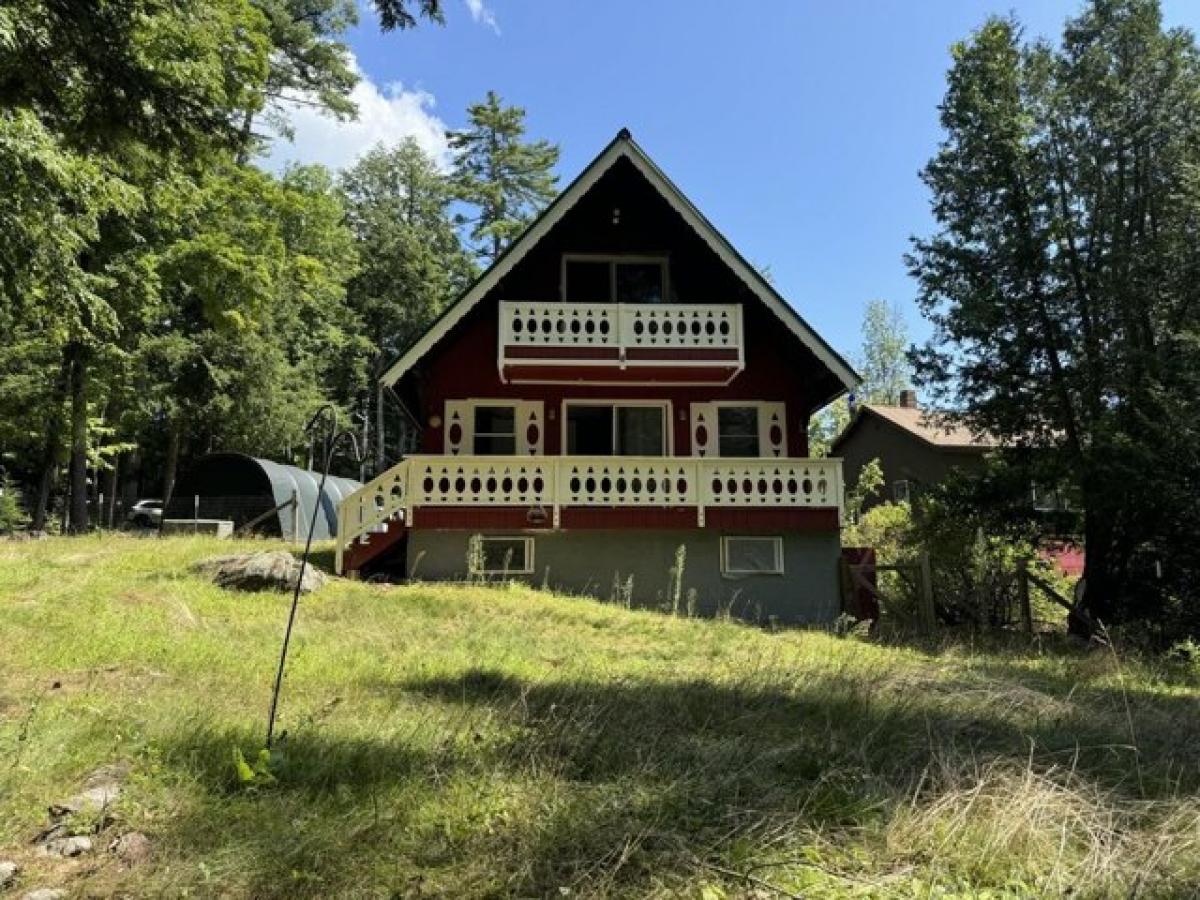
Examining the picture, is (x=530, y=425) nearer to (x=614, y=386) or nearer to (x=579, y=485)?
(x=614, y=386)

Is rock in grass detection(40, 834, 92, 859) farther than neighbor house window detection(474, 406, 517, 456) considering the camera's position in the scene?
No

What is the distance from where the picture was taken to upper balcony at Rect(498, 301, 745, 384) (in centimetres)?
1600

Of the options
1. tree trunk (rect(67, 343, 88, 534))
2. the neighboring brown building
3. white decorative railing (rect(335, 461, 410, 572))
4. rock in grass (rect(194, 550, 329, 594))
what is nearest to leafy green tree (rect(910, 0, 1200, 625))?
the neighboring brown building

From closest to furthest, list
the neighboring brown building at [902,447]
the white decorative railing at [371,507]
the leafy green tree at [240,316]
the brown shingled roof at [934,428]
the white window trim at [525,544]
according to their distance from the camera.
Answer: the white decorative railing at [371,507] → the white window trim at [525,544] → the brown shingled roof at [934,428] → the leafy green tree at [240,316] → the neighboring brown building at [902,447]

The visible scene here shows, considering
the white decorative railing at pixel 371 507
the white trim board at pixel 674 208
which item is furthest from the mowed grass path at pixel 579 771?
the white trim board at pixel 674 208

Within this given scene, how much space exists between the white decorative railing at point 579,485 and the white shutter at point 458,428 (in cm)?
169

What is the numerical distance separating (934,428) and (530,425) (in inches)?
746

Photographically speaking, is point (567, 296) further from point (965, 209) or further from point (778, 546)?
point (965, 209)

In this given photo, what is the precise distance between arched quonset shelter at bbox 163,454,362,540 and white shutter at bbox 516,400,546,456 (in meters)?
7.84

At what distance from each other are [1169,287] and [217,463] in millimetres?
24500

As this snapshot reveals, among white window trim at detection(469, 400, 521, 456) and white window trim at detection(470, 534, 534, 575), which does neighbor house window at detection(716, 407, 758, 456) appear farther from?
white window trim at detection(470, 534, 534, 575)

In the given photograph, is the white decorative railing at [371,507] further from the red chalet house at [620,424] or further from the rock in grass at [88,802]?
the rock in grass at [88,802]

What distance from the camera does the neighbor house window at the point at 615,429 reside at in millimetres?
17703

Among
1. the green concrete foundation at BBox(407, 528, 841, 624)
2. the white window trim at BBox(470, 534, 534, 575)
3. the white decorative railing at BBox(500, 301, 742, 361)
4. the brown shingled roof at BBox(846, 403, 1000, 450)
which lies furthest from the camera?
the brown shingled roof at BBox(846, 403, 1000, 450)
